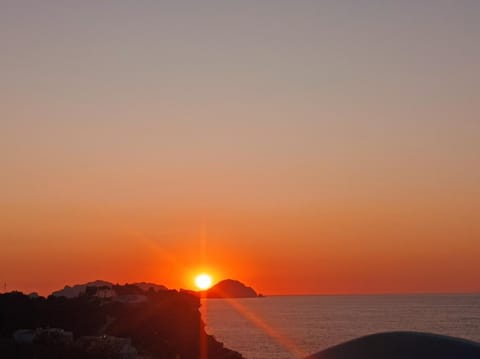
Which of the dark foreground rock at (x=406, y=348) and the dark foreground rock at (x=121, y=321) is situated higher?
the dark foreground rock at (x=121, y=321)

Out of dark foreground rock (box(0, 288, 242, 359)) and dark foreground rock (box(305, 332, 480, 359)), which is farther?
dark foreground rock (box(0, 288, 242, 359))

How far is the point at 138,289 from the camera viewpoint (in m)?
77.6

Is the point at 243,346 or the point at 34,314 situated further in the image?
the point at 243,346

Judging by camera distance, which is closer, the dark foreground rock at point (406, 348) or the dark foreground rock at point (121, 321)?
the dark foreground rock at point (406, 348)

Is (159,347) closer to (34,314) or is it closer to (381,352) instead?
(34,314)

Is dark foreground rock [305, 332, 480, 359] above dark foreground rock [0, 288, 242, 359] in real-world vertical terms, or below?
below

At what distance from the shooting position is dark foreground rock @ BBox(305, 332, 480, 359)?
8195mm

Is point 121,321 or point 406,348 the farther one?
point 121,321

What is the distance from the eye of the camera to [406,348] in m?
8.33

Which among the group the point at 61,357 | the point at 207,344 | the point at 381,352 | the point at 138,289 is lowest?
the point at 381,352

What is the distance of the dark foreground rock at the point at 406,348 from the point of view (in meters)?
8.20

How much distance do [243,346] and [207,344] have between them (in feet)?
136

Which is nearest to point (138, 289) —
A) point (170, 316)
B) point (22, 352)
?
point (170, 316)

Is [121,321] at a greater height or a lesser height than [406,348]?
greater
